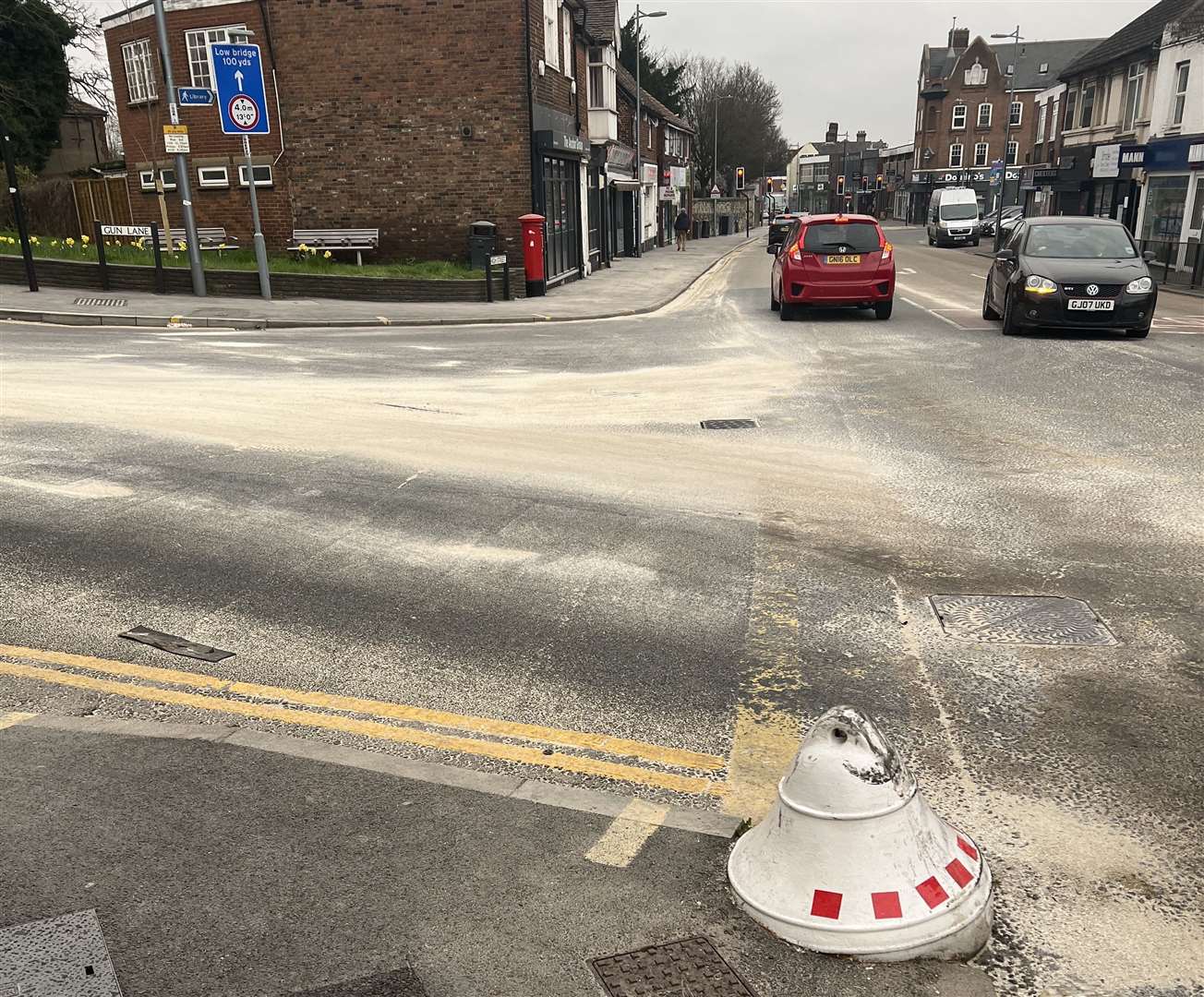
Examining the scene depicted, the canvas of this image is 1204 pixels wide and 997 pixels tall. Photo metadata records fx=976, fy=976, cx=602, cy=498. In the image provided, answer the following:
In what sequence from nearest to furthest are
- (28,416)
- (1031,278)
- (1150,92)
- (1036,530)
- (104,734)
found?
(104,734) → (1036,530) → (28,416) → (1031,278) → (1150,92)

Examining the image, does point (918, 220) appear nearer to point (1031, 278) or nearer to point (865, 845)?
point (1031, 278)

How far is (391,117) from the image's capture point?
2284 centimetres

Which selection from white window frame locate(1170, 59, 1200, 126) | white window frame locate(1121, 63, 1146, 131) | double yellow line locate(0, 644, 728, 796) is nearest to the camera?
double yellow line locate(0, 644, 728, 796)

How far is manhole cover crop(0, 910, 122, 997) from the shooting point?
260 centimetres

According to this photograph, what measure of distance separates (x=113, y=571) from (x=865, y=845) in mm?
4711

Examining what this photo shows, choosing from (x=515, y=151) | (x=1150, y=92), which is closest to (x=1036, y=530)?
(x=515, y=151)

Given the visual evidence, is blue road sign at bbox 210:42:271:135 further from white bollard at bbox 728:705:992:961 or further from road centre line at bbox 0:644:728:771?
white bollard at bbox 728:705:992:961

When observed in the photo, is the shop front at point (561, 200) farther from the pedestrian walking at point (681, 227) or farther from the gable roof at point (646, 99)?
the pedestrian walking at point (681, 227)

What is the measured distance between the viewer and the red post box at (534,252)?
21.8 metres

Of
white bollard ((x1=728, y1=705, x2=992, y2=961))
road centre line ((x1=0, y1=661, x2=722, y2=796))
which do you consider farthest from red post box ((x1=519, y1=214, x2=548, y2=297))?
white bollard ((x1=728, y1=705, x2=992, y2=961))

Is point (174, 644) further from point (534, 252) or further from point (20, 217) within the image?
point (534, 252)

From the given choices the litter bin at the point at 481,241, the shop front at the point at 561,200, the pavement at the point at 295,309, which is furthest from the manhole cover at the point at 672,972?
the shop front at the point at 561,200

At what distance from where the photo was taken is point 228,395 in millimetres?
10641

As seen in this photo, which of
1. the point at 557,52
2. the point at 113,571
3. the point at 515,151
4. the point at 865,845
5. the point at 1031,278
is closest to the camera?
the point at 865,845
